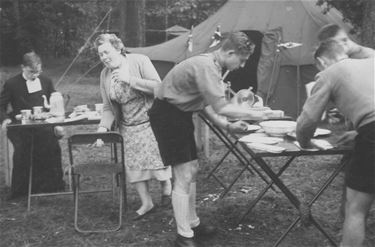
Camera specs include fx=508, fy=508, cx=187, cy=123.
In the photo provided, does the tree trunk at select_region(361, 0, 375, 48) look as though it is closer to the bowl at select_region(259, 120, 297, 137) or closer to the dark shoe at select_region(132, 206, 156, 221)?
the bowl at select_region(259, 120, 297, 137)

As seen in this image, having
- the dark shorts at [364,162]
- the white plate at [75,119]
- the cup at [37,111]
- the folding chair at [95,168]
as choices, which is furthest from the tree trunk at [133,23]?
the dark shorts at [364,162]

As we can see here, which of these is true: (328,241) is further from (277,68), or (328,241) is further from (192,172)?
(277,68)

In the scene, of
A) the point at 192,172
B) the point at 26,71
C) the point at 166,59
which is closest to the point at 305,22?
the point at 166,59

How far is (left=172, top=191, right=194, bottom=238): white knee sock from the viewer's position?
138 inches

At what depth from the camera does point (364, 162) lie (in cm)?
283

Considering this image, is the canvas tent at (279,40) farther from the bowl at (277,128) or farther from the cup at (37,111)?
the bowl at (277,128)

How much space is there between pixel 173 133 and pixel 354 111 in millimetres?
1244

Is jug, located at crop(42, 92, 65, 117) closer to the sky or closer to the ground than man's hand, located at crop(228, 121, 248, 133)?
closer to the ground

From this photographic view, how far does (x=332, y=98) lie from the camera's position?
290cm

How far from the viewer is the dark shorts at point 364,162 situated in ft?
9.20

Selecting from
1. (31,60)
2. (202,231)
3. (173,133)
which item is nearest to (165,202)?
(202,231)

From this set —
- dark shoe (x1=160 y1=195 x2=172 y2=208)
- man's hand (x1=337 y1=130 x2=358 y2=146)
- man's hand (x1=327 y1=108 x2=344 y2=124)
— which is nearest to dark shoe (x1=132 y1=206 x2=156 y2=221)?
dark shoe (x1=160 y1=195 x2=172 y2=208)

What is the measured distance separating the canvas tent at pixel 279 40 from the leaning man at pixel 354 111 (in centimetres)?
569

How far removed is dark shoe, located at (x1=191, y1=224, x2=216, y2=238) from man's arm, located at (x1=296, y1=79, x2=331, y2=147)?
1165 millimetres
